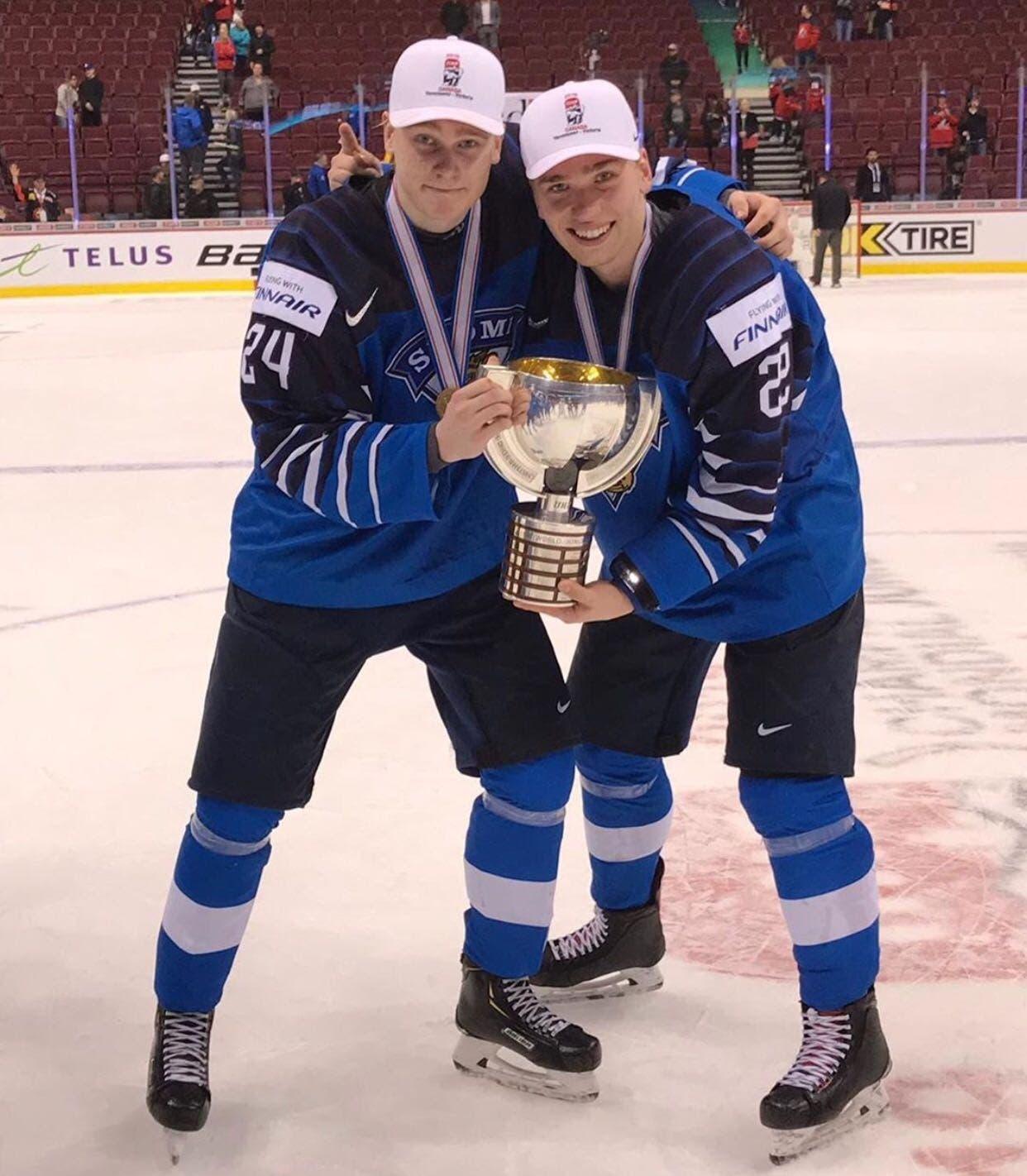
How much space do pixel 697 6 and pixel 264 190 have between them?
7.57 meters

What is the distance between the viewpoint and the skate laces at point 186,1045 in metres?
2.01

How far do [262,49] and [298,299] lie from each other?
17.8 m

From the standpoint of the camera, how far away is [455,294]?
1897mm

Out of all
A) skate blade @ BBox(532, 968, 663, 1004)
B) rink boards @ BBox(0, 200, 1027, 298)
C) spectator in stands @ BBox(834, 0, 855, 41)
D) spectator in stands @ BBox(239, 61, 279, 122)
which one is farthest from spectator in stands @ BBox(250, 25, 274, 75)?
skate blade @ BBox(532, 968, 663, 1004)

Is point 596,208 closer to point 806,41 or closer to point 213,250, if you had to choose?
point 213,250

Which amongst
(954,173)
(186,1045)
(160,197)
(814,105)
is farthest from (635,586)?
(814,105)

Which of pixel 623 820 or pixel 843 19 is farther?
pixel 843 19

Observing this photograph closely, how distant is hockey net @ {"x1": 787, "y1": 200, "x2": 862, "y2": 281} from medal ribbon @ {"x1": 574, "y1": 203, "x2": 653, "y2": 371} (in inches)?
582

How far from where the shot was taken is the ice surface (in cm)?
196

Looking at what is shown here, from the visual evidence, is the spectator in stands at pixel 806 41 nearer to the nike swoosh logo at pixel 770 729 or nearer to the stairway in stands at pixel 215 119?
the stairway in stands at pixel 215 119

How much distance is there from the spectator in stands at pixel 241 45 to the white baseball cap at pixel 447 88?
1804cm

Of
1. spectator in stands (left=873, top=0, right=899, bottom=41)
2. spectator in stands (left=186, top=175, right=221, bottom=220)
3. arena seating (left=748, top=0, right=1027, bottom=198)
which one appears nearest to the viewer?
spectator in stands (left=186, top=175, right=221, bottom=220)

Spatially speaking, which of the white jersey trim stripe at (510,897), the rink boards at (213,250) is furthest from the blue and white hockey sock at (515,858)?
the rink boards at (213,250)

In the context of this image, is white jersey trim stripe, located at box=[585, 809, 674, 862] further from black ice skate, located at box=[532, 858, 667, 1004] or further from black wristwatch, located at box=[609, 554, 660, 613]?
black wristwatch, located at box=[609, 554, 660, 613]
